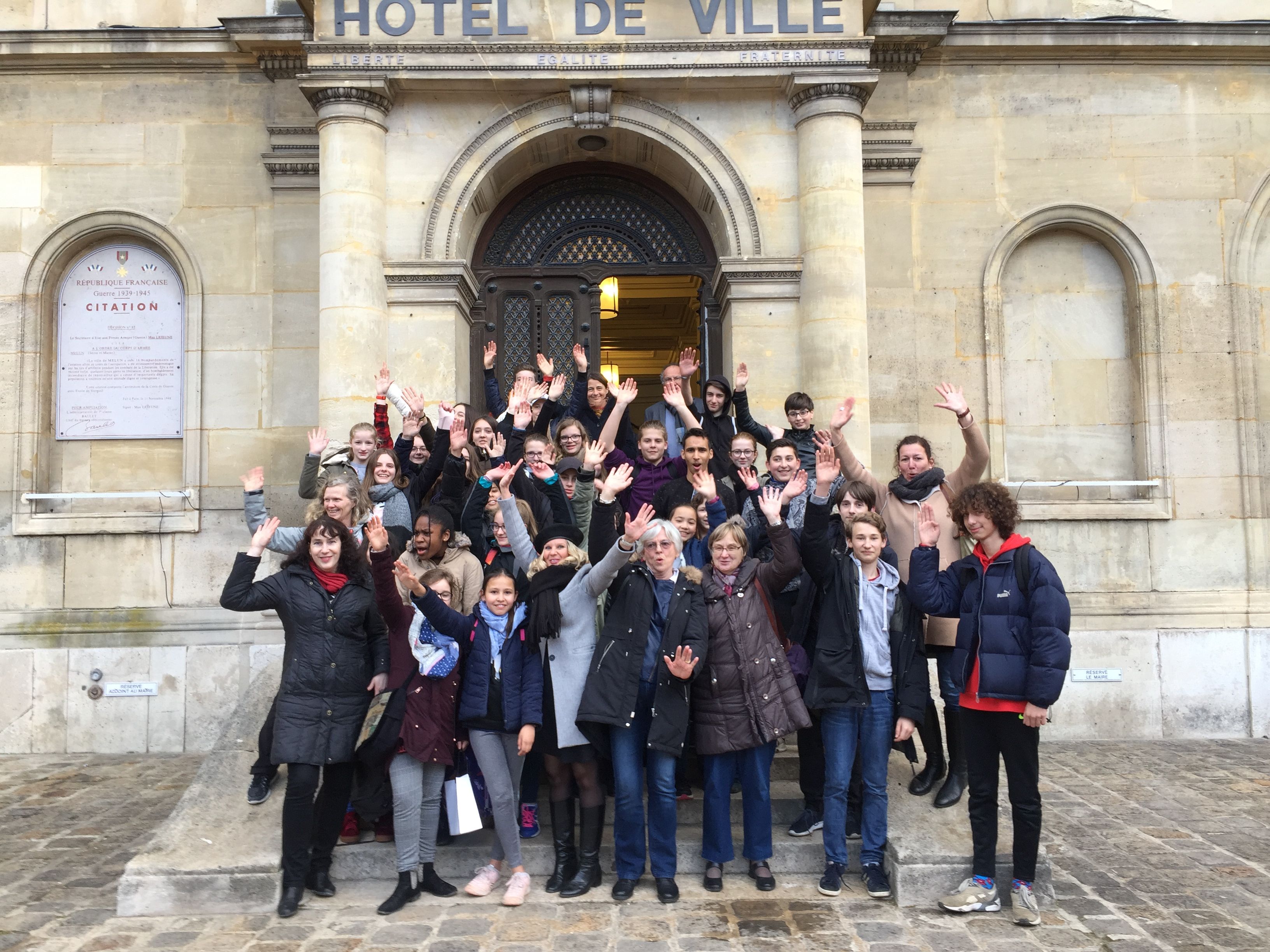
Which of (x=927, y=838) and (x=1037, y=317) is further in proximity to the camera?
(x=1037, y=317)

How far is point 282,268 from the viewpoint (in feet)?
33.3

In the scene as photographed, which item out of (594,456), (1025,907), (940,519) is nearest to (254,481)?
(594,456)

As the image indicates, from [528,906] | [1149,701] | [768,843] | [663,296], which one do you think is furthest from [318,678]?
[663,296]

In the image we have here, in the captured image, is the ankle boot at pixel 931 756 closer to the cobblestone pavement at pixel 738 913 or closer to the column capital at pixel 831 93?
the cobblestone pavement at pixel 738 913

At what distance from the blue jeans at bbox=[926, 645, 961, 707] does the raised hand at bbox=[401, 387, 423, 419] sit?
12.8 ft

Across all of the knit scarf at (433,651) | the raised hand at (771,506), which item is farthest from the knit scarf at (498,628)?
the raised hand at (771,506)

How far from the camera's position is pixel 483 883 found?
5605mm

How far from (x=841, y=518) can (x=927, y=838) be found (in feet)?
6.04

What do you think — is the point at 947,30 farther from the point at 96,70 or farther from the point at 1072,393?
the point at 96,70

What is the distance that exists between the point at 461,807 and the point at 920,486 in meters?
3.22

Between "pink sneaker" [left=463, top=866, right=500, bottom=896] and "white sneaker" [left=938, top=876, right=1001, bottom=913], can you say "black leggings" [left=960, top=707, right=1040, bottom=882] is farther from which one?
"pink sneaker" [left=463, top=866, right=500, bottom=896]

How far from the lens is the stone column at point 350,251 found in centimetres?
882

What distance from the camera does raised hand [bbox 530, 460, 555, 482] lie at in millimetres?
6418

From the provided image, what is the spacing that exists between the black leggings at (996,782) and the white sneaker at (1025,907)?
0.23 ft
